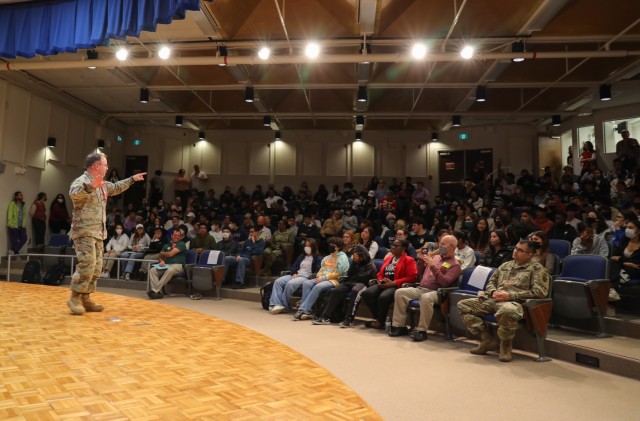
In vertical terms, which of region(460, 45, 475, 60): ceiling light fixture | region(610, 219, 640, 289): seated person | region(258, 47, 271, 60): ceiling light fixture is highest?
region(258, 47, 271, 60): ceiling light fixture

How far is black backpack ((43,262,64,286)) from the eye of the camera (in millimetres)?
7918

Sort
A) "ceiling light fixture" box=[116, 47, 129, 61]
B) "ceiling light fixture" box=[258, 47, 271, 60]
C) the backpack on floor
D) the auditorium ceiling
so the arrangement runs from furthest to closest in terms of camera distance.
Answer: "ceiling light fixture" box=[116, 47, 129, 61] < "ceiling light fixture" box=[258, 47, 271, 60] < the auditorium ceiling < the backpack on floor

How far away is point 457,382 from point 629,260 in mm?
2804

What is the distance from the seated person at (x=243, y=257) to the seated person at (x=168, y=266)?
806 mm

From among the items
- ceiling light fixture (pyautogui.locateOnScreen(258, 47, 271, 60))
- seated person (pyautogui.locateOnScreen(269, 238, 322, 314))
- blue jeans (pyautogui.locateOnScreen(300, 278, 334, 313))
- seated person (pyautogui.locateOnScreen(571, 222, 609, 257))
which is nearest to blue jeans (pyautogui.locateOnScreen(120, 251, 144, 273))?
seated person (pyautogui.locateOnScreen(269, 238, 322, 314))

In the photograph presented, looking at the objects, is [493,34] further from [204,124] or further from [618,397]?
[204,124]

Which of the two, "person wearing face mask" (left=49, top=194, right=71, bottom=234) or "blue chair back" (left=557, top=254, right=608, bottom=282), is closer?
"blue chair back" (left=557, top=254, right=608, bottom=282)

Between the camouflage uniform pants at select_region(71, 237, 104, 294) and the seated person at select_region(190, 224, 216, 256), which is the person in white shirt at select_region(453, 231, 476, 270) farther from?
the seated person at select_region(190, 224, 216, 256)

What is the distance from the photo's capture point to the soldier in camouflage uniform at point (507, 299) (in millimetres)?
3781

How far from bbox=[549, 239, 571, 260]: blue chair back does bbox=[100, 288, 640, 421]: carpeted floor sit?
191 centimetres

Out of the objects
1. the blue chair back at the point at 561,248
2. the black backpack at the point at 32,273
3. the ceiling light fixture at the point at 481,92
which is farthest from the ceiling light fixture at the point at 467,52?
the black backpack at the point at 32,273

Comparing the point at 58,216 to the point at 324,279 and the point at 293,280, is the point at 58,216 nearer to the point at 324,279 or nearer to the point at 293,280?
the point at 293,280

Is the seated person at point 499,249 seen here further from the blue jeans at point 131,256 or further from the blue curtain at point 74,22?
the blue jeans at point 131,256

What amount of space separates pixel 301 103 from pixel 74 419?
431 inches
